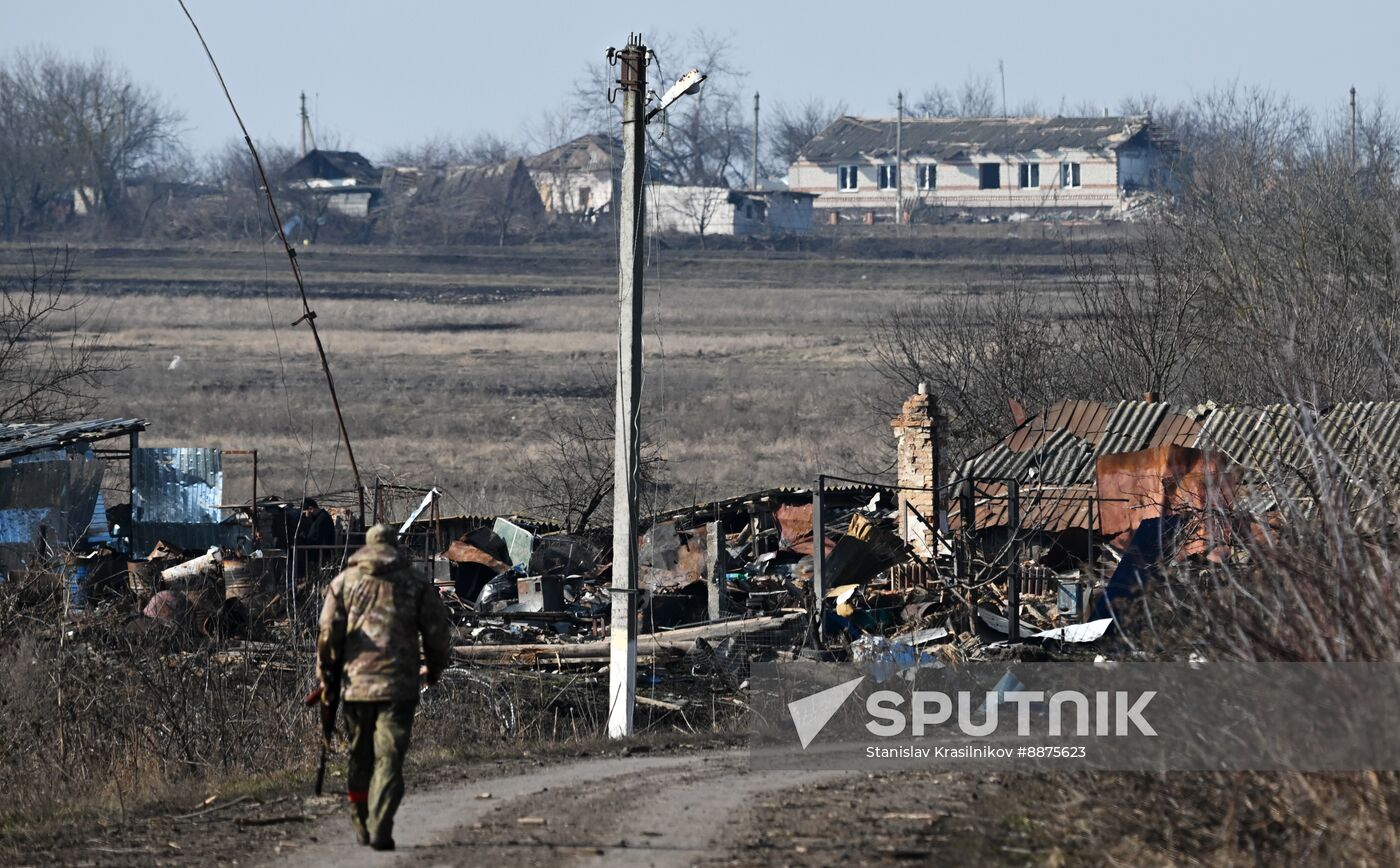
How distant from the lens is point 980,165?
92250mm

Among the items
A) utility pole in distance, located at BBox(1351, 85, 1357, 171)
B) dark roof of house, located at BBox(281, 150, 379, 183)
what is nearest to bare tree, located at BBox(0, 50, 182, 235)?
dark roof of house, located at BBox(281, 150, 379, 183)

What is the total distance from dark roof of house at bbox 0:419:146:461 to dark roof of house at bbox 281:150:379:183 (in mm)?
67709

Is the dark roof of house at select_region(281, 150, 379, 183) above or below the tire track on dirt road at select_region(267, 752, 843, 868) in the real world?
above

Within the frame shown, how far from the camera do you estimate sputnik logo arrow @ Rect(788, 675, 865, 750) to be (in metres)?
12.6

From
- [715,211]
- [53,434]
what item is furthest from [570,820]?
[715,211]

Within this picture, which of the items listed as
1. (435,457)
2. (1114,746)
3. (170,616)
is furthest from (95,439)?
(1114,746)

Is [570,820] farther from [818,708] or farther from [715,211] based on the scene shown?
[715,211]

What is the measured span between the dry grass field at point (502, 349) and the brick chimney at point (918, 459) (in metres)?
3.15

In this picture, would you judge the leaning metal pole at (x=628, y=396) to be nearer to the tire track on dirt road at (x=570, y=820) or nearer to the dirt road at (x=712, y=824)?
the tire track on dirt road at (x=570, y=820)

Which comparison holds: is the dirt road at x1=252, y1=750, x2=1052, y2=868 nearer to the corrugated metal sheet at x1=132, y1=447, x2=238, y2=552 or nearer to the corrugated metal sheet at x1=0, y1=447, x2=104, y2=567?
the corrugated metal sheet at x1=0, y1=447, x2=104, y2=567

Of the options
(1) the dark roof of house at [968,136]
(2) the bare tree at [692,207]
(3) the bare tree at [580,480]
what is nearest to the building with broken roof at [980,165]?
(1) the dark roof of house at [968,136]

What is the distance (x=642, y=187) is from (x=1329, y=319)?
55.9ft

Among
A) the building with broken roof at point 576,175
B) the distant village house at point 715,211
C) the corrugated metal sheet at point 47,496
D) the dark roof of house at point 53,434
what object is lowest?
the corrugated metal sheet at point 47,496

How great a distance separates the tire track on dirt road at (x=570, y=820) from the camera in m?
7.37
